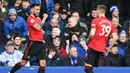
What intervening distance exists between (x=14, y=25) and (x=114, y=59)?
288cm

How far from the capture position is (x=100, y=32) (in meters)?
9.68

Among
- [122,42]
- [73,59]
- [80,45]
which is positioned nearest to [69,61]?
[73,59]

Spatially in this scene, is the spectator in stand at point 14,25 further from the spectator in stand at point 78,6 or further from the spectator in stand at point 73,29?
the spectator in stand at point 78,6

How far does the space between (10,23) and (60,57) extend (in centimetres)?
181

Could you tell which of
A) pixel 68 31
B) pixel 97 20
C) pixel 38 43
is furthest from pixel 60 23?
pixel 97 20

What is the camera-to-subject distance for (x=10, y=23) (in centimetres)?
1301

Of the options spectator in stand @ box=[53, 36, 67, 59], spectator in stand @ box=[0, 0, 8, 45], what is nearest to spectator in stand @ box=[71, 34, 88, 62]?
spectator in stand @ box=[53, 36, 67, 59]

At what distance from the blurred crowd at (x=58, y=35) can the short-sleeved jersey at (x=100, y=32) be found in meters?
1.77

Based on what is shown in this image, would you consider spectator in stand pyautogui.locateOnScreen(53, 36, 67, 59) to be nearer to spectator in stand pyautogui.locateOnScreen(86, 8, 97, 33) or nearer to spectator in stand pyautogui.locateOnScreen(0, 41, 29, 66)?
spectator in stand pyautogui.locateOnScreen(0, 41, 29, 66)

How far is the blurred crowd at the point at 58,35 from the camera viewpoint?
12.1 meters

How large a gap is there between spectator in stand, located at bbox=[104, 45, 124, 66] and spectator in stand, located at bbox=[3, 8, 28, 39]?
2337 mm

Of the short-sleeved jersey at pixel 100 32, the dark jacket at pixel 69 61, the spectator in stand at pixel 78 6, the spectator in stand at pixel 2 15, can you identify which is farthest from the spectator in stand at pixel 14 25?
the short-sleeved jersey at pixel 100 32

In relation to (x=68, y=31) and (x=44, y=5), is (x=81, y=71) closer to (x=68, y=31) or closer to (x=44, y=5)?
(x=68, y=31)

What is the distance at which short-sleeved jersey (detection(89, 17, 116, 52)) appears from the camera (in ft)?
31.6
